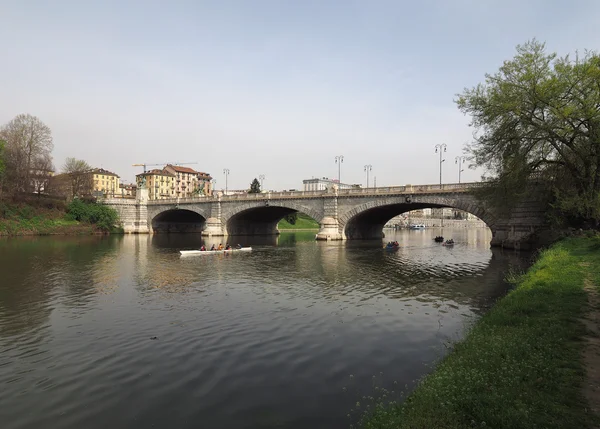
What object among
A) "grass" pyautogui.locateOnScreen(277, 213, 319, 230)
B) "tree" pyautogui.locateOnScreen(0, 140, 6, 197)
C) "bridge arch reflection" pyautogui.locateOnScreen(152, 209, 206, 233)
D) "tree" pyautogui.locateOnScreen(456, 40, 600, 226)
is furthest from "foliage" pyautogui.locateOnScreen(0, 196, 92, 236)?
"tree" pyautogui.locateOnScreen(456, 40, 600, 226)

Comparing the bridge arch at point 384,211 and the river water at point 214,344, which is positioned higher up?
the bridge arch at point 384,211

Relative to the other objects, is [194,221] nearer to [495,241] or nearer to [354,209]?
[354,209]

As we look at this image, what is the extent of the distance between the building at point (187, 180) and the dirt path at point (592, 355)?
506ft

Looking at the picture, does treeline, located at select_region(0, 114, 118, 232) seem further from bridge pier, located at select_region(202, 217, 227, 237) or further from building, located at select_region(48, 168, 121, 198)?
bridge pier, located at select_region(202, 217, 227, 237)

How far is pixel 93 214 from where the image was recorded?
257 feet

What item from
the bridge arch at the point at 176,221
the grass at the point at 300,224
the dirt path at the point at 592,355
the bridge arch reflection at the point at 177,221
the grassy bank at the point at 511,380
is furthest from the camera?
the grass at the point at 300,224

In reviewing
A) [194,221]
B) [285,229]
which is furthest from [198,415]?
[285,229]

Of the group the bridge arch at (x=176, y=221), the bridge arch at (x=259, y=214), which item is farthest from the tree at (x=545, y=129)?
the bridge arch at (x=176, y=221)

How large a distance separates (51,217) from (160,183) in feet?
268

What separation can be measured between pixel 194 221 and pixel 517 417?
95788mm

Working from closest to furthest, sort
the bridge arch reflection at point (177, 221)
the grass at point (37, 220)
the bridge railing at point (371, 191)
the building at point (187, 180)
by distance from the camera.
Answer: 1. the bridge railing at point (371, 191)
2. the grass at point (37, 220)
3. the bridge arch reflection at point (177, 221)
4. the building at point (187, 180)

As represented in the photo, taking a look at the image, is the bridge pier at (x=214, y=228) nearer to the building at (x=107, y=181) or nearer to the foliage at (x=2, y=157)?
the foliage at (x=2, y=157)

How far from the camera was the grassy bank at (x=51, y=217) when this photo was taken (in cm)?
6669

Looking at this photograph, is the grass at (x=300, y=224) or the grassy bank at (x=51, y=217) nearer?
the grassy bank at (x=51, y=217)
